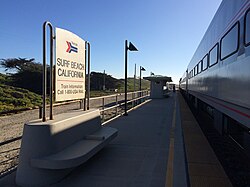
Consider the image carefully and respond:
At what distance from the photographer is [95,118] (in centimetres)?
598

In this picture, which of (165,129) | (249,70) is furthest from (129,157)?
(165,129)

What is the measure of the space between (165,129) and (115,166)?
4293 mm

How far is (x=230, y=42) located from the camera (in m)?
5.21

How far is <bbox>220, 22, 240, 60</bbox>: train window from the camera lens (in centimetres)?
466

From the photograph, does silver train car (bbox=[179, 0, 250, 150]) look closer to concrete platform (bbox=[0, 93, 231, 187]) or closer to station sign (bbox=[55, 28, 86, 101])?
concrete platform (bbox=[0, 93, 231, 187])

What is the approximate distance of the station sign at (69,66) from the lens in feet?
15.4

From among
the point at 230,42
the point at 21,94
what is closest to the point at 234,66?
the point at 230,42

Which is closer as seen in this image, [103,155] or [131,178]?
[131,178]

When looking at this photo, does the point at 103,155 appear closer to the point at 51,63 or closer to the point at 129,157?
the point at 129,157

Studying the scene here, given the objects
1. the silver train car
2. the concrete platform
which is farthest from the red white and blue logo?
the silver train car

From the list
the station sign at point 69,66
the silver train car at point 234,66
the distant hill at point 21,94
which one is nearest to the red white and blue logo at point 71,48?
the station sign at point 69,66

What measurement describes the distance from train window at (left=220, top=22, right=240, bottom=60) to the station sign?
3.16 metres

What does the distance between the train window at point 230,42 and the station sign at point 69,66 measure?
316 centimetres

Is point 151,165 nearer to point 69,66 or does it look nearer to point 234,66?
point 234,66
